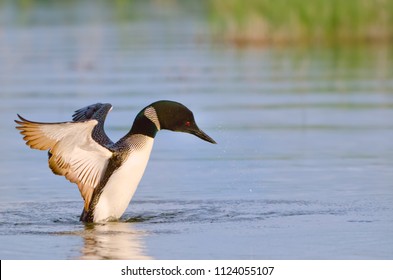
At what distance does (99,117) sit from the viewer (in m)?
9.66

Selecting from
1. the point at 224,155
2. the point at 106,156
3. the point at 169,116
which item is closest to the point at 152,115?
the point at 169,116

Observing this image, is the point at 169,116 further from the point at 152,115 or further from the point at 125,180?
the point at 125,180

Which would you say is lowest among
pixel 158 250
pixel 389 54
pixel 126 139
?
pixel 158 250

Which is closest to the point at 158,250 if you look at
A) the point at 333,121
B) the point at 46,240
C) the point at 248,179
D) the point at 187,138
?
the point at 46,240

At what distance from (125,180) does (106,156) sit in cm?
24

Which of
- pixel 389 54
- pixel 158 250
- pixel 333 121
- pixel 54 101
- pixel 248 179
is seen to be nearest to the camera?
pixel 158 250

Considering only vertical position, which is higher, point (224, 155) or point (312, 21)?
point (312, 21)

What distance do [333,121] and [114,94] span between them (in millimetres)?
4015

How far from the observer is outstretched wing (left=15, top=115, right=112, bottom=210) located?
8.78 metres

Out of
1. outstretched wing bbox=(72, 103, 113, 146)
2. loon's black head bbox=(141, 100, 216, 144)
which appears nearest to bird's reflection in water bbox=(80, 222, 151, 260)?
outstretched wing bbox=(72, 103, 113, 146)

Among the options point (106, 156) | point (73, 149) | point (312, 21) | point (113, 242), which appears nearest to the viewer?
point (113, 242)

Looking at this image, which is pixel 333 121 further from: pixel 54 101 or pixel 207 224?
pixel 207 224

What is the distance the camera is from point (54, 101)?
16766 millimetres

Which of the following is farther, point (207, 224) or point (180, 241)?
point (207, 224)
